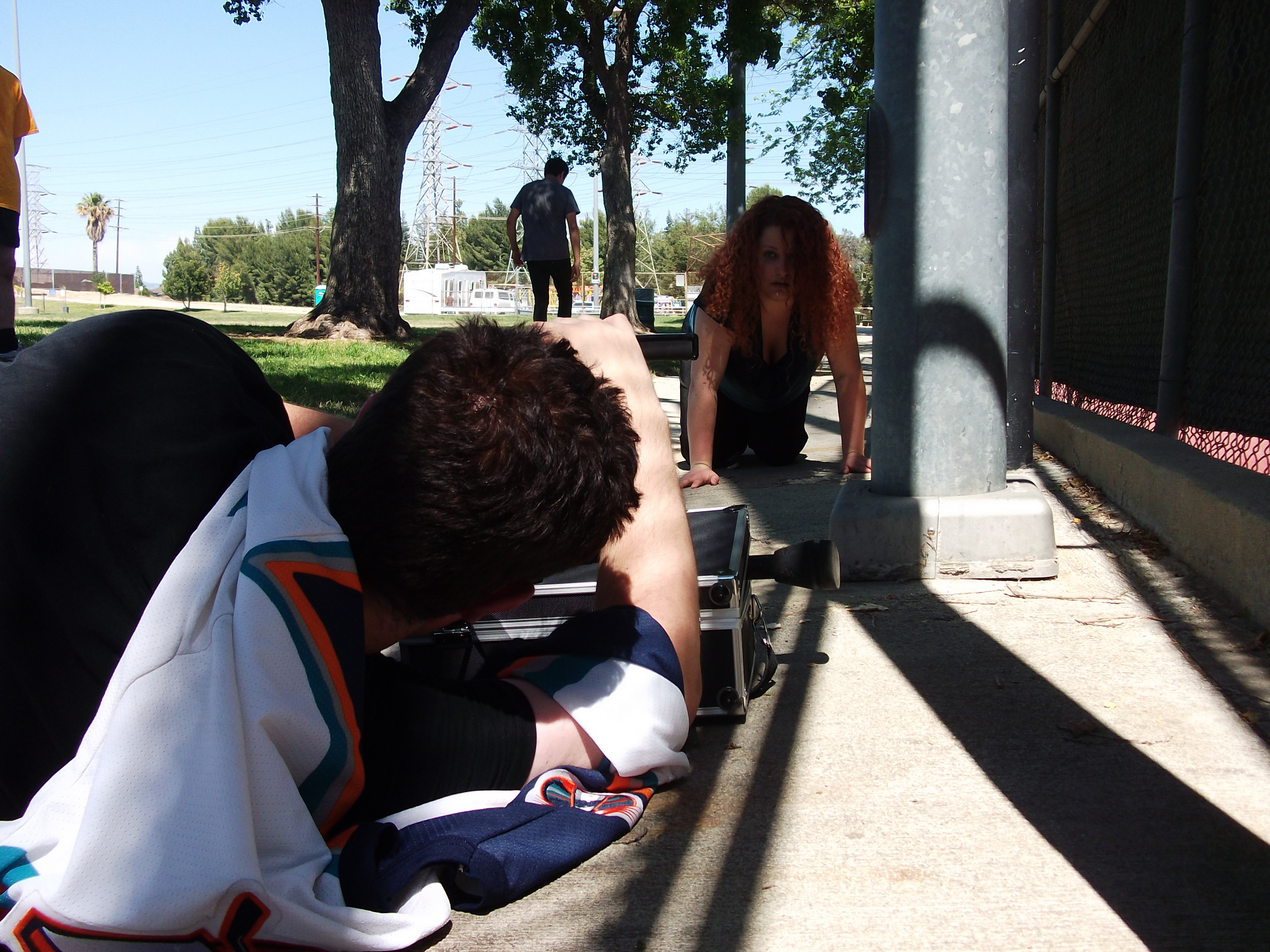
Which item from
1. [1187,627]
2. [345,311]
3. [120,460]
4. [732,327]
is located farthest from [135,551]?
[345,311]

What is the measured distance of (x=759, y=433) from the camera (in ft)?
15.6

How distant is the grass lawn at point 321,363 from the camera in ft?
19.6

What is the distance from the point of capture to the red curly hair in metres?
4.08

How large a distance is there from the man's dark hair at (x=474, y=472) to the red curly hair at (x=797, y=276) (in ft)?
9.77

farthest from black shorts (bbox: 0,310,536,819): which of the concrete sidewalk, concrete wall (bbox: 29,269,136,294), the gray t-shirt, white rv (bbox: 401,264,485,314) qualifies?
concrete wall (bbox: 29,269,136,294)

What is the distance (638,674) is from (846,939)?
1.49ft

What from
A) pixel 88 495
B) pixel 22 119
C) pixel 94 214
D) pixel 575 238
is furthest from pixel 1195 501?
pixel 94 214

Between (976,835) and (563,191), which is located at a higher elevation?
(563,191)

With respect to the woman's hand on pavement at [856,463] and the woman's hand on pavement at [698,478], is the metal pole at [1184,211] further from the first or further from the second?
the woman's hand on pavement at [698,478]

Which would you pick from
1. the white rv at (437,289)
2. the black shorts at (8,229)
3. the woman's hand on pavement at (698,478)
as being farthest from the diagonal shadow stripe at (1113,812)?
the white rv at (437,289)

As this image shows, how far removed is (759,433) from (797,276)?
883 millimetres

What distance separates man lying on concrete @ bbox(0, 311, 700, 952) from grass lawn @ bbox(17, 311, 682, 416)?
1.85 meters

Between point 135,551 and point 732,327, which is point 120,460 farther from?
point 732,327

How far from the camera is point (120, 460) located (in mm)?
1191
